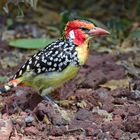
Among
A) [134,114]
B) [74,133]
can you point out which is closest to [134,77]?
[134,114]

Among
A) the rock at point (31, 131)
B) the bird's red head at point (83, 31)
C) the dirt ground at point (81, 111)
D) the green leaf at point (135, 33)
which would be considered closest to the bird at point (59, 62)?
the bird's red head at point (83, 31)

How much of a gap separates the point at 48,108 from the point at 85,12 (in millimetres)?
3395

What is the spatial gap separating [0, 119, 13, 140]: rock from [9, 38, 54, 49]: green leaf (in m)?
2.07

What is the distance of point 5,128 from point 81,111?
64 centimetres

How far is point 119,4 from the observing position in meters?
7.01

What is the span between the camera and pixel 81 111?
3.92 m

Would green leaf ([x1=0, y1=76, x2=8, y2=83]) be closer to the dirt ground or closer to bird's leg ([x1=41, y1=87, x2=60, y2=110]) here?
the dirt ground

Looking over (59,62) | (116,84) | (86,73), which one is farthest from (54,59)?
(86,73)

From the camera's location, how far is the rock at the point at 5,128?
3.45 meters

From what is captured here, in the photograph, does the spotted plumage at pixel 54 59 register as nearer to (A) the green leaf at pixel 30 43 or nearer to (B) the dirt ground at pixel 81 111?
(B) the dirt ground at pixel 81 111

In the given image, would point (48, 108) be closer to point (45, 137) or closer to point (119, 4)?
point (45, 137)

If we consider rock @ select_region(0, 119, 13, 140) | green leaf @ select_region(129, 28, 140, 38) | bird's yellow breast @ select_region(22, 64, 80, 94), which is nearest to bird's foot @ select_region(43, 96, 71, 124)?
bird's yellow breast @ select_region(22, 64, 80, 94)

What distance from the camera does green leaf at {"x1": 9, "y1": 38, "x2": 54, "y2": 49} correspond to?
561cm

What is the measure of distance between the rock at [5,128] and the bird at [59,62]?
0.46 m
